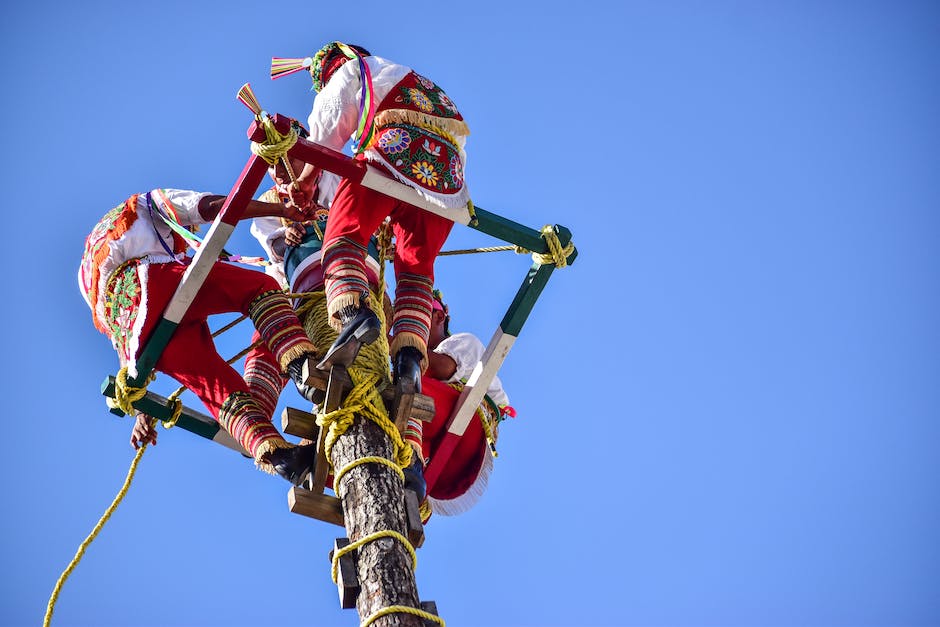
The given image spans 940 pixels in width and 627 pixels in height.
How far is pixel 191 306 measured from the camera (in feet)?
15.5

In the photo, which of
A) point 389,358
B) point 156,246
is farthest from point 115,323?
point 389,358

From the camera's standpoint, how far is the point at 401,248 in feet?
15.7

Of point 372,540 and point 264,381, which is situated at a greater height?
point 264,381

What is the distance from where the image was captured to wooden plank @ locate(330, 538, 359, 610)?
3.60 metres

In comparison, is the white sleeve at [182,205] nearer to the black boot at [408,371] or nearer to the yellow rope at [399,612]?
the black boot at [408,371]

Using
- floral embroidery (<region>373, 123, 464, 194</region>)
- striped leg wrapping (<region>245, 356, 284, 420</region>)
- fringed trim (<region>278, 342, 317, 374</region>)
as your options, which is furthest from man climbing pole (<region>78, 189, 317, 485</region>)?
floral embroidery (<region>373, 123, 464, 194</region>)

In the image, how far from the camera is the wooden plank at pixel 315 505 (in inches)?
160

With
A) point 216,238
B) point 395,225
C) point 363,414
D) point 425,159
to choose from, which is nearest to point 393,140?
point 425,159

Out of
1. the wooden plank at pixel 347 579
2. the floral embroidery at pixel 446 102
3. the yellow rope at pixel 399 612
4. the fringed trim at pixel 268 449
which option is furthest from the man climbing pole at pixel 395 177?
the yellow rope at pixel 399 612

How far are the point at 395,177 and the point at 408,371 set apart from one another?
81 centimetres

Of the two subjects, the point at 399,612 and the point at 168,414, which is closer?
the point at 399,612

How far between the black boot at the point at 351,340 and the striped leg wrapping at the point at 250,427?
1.70 feet

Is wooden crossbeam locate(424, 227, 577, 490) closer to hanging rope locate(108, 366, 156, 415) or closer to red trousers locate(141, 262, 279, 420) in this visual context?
red trousers locate(141, 262, 279, 420)

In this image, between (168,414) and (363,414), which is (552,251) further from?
(168,414)
